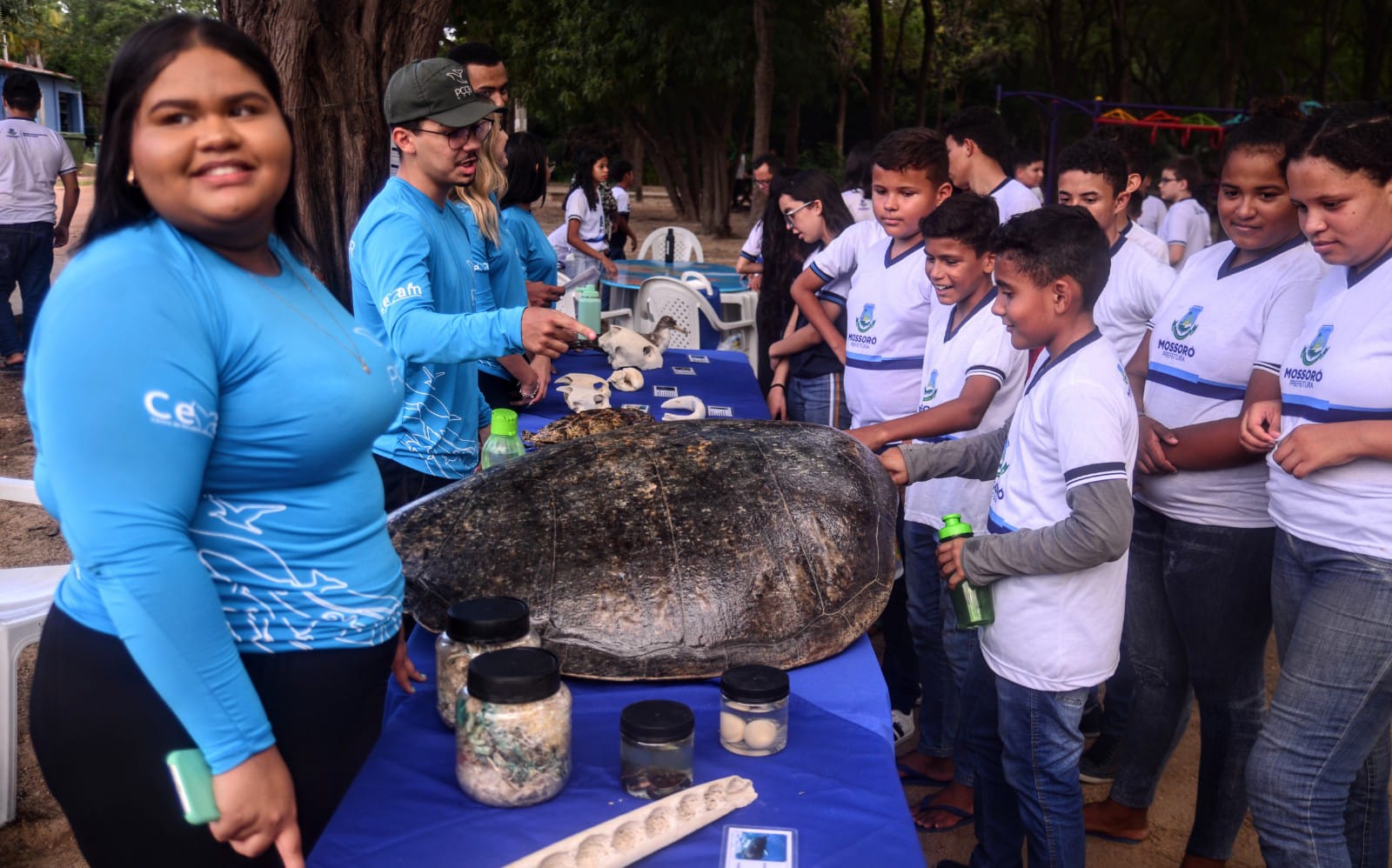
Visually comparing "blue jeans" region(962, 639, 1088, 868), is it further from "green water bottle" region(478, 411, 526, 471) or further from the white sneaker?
"green water bottle" region(478, 411, 526, 471)

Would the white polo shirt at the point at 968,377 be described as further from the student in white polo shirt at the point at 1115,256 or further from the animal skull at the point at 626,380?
the animal skull at the point at 626,380

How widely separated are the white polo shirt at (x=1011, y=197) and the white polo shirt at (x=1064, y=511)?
2119mm

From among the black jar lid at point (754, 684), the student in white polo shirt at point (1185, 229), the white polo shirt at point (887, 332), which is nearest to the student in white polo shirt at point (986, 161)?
the white polo shirt at point (887, 332)

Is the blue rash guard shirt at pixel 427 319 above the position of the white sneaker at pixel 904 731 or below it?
above

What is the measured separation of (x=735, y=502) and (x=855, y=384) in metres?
1.56

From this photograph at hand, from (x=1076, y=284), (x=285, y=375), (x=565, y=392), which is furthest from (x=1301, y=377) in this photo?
(x=565, y=392)

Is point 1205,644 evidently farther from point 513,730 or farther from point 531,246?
point 531,246

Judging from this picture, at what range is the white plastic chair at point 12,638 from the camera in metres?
2.76

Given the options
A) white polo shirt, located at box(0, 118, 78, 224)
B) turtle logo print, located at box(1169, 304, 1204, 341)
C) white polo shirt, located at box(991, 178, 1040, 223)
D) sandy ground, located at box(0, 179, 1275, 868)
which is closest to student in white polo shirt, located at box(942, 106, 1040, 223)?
white polo shirt, located at box(991, 178, 1040, 223)

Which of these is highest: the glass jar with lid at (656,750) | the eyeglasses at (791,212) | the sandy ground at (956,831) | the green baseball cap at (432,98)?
the green baseball cap at (432,98)

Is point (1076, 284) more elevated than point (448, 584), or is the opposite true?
point (1076, 284)

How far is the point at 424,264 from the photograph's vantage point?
8.07ft

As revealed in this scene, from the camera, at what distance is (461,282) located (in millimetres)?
2713

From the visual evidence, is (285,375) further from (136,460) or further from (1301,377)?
(1301,377)
